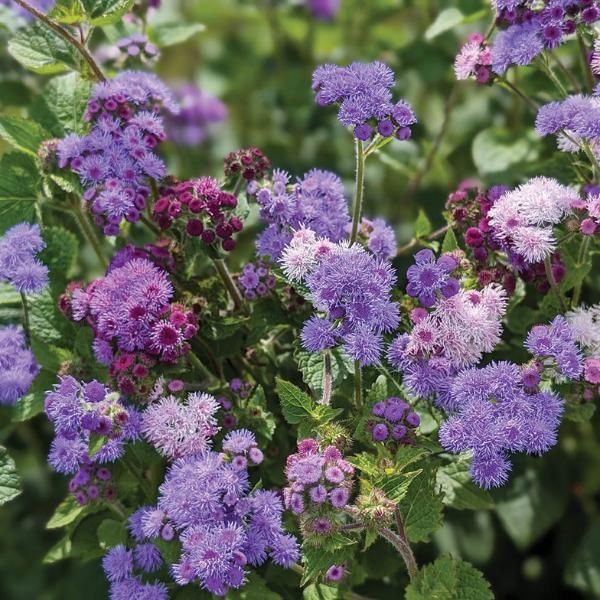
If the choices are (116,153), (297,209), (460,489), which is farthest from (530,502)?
(116,153)

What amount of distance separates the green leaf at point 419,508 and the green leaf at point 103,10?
4.43ft

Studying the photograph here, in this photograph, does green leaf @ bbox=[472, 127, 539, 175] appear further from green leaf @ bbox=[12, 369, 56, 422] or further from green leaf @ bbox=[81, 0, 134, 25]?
green leaf @ bbox=[12, 369, 56, 422]

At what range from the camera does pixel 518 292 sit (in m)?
2.37

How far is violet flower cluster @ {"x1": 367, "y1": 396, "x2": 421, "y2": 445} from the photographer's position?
76.4 inches

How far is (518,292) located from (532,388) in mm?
452

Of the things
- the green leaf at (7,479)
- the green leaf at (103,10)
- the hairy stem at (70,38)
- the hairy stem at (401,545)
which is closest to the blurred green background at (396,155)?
the green leaf at (7,479)

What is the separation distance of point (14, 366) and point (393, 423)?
3.26ft

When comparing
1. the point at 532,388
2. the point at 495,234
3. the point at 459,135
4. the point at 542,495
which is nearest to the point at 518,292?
the point at 495,234

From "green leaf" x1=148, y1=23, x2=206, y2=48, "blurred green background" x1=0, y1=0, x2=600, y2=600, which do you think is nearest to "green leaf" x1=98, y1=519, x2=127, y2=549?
"blurred green background" x1=0, y1=0, x2=600, y2=600

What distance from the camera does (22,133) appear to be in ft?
8.11

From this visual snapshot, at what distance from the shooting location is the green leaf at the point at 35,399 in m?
2.34

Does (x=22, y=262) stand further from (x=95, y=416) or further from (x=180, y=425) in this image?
(x=180, y=425)

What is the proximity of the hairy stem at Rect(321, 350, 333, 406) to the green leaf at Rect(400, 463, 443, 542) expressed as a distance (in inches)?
10.7

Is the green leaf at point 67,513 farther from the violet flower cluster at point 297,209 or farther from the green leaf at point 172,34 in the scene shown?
the green leaf at point 172,34
